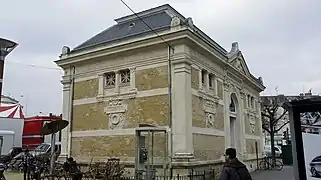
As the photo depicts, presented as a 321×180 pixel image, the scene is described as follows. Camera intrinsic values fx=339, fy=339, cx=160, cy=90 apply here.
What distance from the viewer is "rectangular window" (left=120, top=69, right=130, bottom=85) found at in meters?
17.1

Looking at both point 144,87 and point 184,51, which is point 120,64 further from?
point 184,51

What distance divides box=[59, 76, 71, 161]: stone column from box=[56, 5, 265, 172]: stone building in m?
0.06

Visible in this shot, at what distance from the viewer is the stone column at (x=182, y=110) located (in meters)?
14.6

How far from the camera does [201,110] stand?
16.3m

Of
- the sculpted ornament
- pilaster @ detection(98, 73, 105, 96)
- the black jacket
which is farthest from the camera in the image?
the sculpted ornament

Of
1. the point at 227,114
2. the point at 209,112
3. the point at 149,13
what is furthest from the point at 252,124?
the point at 149,13

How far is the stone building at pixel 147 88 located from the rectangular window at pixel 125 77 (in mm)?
53

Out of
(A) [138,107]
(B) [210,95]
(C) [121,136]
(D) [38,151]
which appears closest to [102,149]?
(C) [121,136]

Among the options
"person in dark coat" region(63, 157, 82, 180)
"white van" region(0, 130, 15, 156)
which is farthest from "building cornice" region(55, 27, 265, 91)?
"white van" region(0, 130, 15, 156)

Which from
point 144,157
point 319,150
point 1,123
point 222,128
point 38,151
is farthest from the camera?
point 1,123

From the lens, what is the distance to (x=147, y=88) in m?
16.2

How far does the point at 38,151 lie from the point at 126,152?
988 centimetres

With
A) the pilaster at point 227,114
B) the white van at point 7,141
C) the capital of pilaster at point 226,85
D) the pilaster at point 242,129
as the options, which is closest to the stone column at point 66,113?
the white van at point 7,141

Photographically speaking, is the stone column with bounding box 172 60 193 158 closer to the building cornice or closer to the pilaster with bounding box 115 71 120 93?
the building cornice
